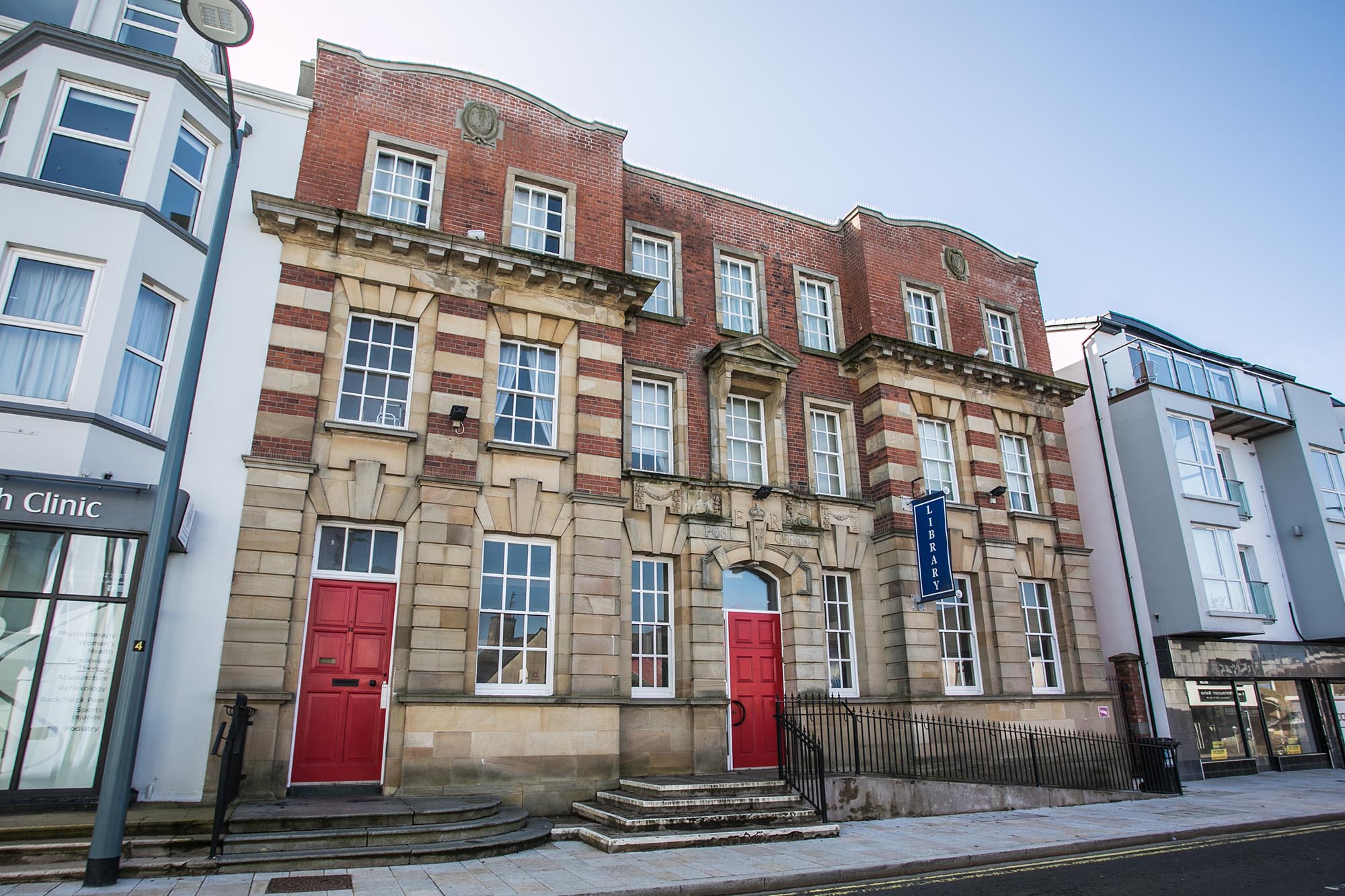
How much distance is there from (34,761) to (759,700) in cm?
1001

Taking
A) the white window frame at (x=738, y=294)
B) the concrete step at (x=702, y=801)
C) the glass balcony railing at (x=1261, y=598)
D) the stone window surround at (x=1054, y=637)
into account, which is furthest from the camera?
the glass balcony railing at (x=1261, y=598)

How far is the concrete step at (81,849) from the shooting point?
23.8 ft

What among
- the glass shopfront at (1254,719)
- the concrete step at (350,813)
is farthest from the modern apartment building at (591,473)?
the glass shopfront at (1254,719)

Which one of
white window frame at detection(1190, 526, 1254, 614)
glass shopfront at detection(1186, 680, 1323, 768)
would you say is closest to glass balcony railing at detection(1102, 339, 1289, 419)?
white window frame at detection(1190, 526, 1254, 614)

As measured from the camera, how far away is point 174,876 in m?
7.39

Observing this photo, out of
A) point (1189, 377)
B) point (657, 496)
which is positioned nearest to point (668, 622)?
point (657, 496)

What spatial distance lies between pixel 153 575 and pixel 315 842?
3.22 metres

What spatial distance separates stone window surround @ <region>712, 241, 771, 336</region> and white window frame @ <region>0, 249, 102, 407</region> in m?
10.0

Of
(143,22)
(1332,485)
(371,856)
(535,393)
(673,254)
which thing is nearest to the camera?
(371,856)

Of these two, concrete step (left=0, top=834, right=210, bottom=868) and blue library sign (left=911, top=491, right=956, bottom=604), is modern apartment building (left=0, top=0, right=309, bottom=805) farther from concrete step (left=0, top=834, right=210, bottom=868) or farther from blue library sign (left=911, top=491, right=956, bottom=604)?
blue library sign (left=911, top=491, right=956, bottom=604)

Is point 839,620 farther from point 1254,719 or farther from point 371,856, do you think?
point 1254,719

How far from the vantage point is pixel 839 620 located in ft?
48.9

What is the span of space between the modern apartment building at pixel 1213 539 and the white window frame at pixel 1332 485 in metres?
0.08

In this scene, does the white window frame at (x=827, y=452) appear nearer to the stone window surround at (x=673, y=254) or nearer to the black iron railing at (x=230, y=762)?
the stone window surround at (x=673, y=254)
